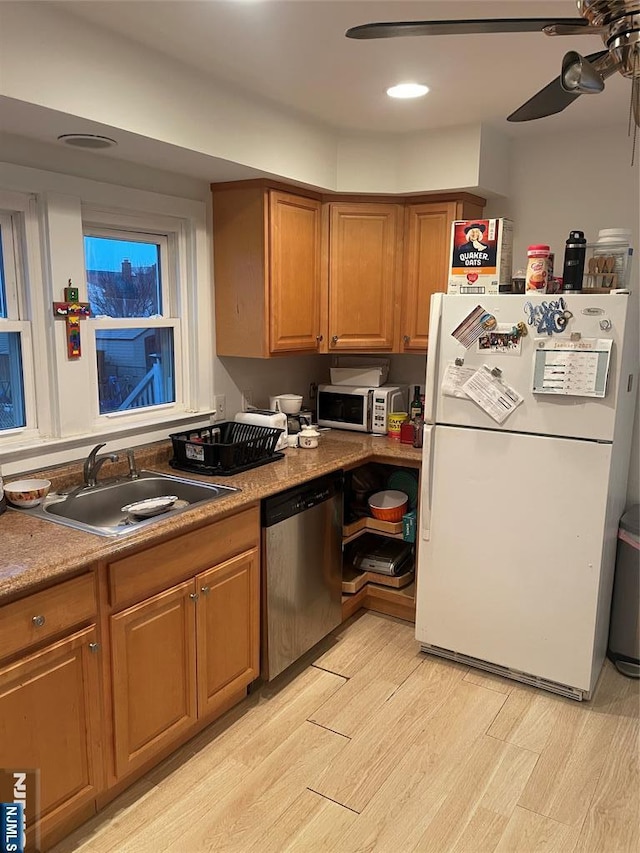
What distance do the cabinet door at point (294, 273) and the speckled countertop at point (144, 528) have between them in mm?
565

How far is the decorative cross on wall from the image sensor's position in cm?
245

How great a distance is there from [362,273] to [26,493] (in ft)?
6.50

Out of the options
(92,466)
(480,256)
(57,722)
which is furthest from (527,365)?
(57,722)

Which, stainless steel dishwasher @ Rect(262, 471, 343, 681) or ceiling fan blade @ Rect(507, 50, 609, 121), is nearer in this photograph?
ceiling fan blade @ Rect(507, 50, 609, 121)

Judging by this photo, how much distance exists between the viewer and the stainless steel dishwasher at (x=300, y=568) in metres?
2.56

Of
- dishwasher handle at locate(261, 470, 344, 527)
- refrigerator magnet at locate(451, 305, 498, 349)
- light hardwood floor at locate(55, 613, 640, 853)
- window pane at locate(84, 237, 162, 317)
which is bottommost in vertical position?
light hardwood floor at locate(55, 613, 640, 853)

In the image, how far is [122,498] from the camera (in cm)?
254

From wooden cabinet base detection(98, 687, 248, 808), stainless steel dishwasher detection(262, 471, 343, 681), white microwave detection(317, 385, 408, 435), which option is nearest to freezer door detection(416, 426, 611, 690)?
stainless steel dishwasher detection(262, 471, 343, 681)

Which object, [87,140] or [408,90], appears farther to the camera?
[408,90]

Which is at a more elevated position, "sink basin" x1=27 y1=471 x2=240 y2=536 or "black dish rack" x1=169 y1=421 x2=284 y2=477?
"black dish rack" x1=169 y1=421 x2=284 y2=477

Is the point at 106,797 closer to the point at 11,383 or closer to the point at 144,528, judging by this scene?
the point at 144,528

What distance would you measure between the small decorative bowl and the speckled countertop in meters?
0.04

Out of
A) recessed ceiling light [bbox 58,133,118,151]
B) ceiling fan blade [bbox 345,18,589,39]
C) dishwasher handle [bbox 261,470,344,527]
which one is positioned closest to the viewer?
ceiling fan blade [bbox 345,18,589,39]

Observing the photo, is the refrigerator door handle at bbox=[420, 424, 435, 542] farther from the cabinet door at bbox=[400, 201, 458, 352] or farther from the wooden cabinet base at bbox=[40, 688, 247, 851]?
the wooden cabinet base at bbox=[40, 688, 247, 851]
